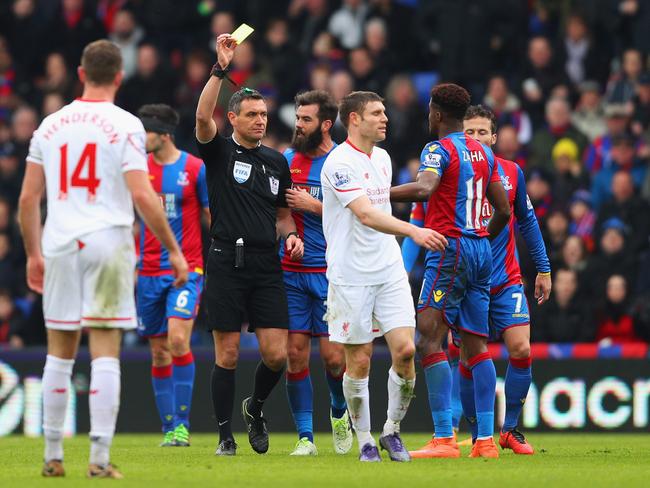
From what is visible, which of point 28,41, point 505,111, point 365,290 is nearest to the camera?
point 365,290

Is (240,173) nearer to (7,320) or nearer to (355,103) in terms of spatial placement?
(355,103)

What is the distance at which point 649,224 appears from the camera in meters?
17.1

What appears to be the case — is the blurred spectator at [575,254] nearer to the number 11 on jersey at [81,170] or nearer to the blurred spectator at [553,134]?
the blurred spectator at [553,134]

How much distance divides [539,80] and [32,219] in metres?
11.9

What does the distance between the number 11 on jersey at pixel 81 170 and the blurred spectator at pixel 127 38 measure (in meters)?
13.0

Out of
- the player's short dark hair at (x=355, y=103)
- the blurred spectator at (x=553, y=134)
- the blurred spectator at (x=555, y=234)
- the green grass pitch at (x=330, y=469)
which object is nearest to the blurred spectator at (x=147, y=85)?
the blurred spectator at (x=553, y=134)

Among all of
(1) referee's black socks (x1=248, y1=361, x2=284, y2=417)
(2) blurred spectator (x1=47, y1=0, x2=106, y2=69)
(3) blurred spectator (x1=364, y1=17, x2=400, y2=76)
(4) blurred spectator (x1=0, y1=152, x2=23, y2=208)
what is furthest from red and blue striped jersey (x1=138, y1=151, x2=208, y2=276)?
(2) blurred spectator (x1=47, y1=0, x2=106, y2=69)

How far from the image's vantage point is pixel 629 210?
17281 mm

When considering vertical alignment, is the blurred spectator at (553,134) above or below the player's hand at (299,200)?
above

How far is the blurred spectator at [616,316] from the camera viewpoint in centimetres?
1633

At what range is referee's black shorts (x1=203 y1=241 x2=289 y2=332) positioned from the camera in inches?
432

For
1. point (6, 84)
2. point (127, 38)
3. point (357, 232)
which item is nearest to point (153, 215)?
point (357, 232)

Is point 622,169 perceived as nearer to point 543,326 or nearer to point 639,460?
point 543,326

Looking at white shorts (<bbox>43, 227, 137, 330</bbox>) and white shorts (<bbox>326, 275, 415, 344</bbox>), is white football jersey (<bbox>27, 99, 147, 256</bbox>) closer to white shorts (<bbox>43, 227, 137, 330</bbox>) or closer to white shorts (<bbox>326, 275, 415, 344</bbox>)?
white shorts (<bbox>43, 227, 137, 330</bbox>)
